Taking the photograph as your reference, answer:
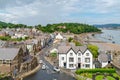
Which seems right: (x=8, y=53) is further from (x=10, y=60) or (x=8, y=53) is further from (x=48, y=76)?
(x=48, y=76)

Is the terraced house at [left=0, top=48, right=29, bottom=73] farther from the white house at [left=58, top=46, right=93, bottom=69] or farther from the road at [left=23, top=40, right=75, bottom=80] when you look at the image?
the white house at [left=58, top=46, right=93, bottom=69]

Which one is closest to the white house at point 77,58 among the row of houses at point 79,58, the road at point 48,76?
the row of houses at point 79,58

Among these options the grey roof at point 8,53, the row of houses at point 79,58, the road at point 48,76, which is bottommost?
the road at point 48,76

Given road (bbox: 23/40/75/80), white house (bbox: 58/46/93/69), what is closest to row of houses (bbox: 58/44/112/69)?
white house (bbox: 58/46/93/69)

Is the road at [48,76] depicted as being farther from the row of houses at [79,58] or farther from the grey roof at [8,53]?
the grey roof at [8,53]

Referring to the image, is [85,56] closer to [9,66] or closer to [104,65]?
[104,65]

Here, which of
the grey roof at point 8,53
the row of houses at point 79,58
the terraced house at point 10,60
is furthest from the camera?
the row of houses at point 79,58

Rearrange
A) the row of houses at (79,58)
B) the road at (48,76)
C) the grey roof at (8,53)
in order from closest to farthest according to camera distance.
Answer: the grey roof at (8,53) → the road at (48,76) → the row of houses at (79,58)

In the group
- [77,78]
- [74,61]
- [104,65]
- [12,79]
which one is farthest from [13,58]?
[104,65]

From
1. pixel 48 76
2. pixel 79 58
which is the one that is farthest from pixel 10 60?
pixel 79 58
